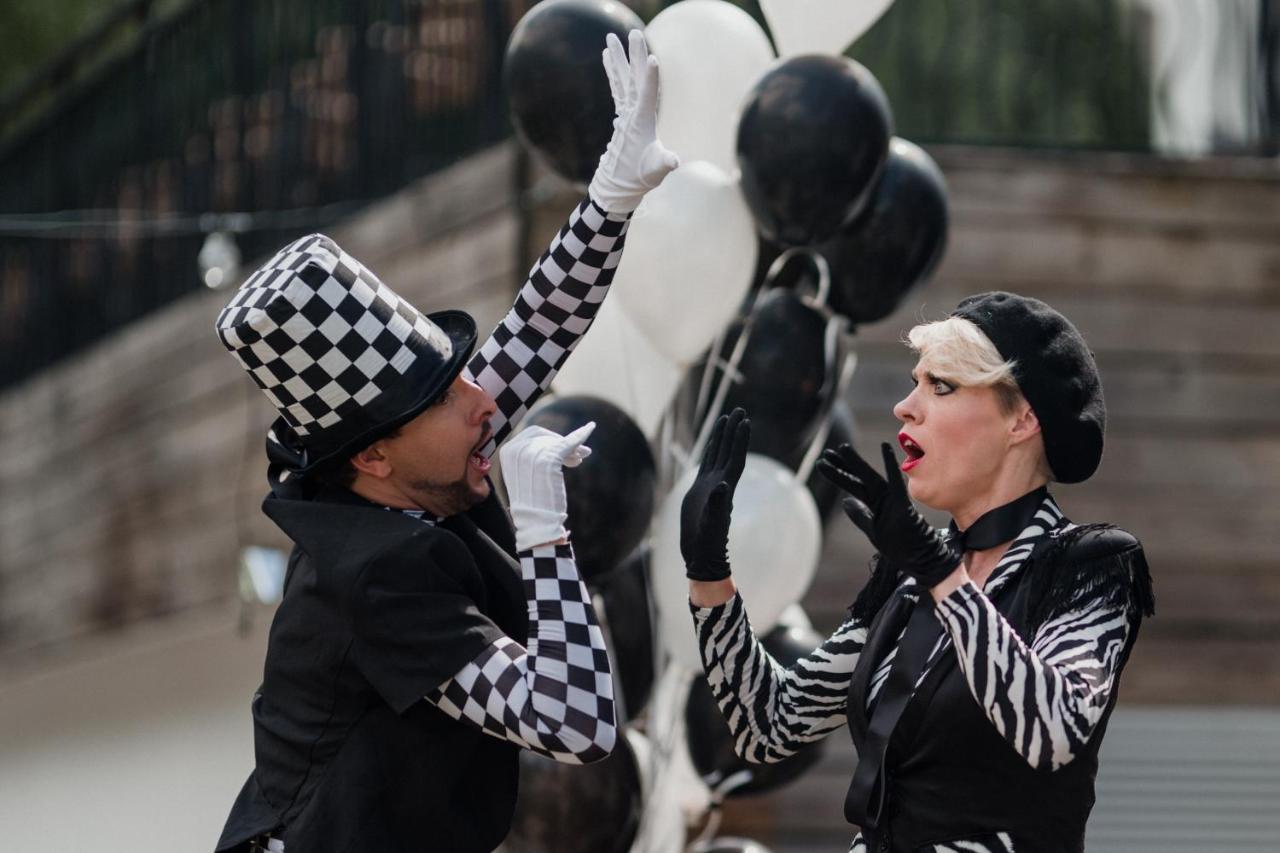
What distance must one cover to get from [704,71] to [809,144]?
0.35m

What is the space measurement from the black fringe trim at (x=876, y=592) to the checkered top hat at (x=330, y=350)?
522 mm

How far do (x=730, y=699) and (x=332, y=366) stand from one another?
0.58 meters

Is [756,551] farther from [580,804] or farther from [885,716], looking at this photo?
[885,716]

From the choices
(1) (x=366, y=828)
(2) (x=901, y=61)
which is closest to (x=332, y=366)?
(1) (x=366, y=828)

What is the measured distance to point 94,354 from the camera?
7168 millimetres

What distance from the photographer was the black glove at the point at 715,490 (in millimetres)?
1871

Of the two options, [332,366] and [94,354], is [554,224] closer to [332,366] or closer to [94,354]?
[332,366]

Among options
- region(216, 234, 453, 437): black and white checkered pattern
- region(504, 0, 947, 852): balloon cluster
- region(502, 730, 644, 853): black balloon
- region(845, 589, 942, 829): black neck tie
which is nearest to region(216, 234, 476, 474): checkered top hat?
region(216, 234, 453, 437): black and white checkered pattern

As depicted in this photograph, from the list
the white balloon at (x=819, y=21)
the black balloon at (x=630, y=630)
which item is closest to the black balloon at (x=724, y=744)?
the black balloon at (x=630, y=630)

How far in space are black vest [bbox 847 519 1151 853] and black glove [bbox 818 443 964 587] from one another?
0.13 meters

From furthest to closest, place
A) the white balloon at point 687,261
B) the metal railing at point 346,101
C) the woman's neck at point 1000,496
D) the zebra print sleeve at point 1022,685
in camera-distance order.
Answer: the metal railing at point 346,101
the white balloon at point 687,261
the woman's neck at point 1000,496
the zebra print sleeve at point 1022,685

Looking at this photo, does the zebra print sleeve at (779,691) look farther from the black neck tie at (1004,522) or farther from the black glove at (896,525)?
the black glove at (896,525)

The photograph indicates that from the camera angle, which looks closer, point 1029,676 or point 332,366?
point 1029,676

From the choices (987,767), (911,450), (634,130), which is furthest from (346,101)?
(987,767)
